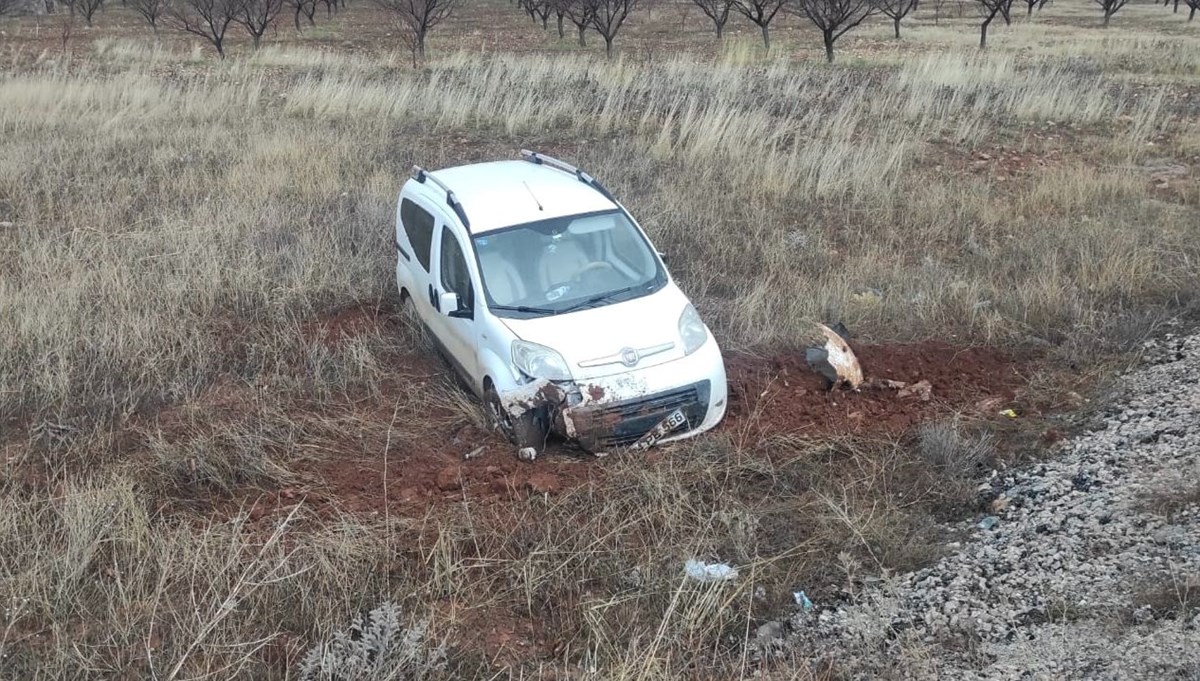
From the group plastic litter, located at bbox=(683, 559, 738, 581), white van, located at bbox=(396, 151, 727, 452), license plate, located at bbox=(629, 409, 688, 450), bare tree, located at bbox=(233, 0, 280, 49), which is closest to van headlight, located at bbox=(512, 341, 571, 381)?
white van, located at bbox=(396, 151, 727, 452)

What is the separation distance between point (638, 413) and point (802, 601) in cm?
160

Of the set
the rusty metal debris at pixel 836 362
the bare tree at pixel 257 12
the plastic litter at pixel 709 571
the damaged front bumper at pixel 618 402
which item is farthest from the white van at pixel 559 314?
the bare tree at pixel 257 12

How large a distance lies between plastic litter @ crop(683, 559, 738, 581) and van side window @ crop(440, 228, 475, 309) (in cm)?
243

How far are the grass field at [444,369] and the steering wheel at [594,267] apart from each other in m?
1.22

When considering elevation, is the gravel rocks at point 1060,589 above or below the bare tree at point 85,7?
above

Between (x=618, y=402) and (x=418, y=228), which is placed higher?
(x=418, y=228)

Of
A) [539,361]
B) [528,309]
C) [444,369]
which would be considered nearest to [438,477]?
[539,361]

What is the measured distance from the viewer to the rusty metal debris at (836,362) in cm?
625

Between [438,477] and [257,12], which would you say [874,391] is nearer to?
[438,477]

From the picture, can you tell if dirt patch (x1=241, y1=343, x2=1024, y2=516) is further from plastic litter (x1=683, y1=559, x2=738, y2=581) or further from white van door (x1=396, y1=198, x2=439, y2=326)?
white van door (x1=396, y1=198, x2=439, y2=326)

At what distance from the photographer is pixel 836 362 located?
6254 mm

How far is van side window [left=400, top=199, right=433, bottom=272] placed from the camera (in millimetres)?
6801

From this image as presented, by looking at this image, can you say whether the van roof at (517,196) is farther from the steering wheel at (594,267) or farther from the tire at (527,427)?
the tire at (527,427)

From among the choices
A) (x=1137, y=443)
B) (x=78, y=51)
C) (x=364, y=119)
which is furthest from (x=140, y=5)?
(x=1137, y=443)
